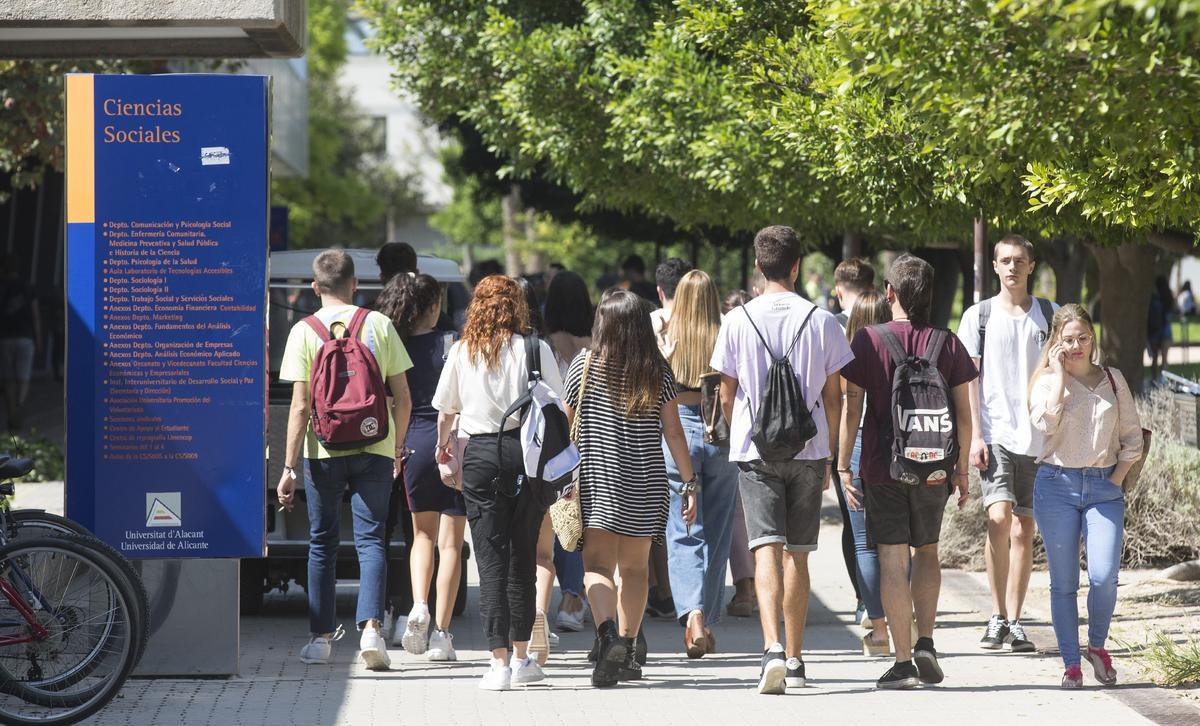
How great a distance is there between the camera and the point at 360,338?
7.37 m

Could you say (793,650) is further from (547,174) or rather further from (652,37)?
(547,174)

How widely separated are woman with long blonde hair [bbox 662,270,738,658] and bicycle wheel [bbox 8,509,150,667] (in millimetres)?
2770

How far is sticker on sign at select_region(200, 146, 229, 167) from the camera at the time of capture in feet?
22.8

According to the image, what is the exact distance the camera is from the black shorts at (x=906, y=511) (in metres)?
6.92

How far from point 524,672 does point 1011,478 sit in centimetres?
266

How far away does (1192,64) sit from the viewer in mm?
4875

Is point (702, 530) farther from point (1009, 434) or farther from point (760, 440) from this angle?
point (1009, 434)

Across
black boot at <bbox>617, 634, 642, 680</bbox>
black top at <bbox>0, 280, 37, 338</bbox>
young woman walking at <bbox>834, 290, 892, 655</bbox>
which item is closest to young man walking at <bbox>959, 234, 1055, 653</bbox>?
young woman walking at <bbox>834, 290, 892, 655</bbox>

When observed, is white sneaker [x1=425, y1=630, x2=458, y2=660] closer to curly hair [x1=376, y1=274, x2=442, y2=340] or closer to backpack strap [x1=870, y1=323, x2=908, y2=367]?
curly hair [x1=376, y1=274, x2=442, y2=340]

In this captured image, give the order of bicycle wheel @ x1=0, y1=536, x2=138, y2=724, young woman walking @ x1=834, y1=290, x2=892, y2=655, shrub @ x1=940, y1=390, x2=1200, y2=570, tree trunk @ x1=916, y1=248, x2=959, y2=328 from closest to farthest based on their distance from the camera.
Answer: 1. bicycle wheel @ x1=0, y1=536, x2=138, y2=724
2. young woman walking @ x1=834, y1=290, x2=892, y2=655
3. shrub @ x1=940, y1=390, x2=1200, y2=570
4. tree trunk @ x1=916, y1=248, x2=959, y2=328

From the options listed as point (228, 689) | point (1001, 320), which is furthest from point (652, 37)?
point (228, 689)

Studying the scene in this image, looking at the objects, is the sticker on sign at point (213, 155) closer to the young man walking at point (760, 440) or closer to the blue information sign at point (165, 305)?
the blue information sign at point (165, 305)

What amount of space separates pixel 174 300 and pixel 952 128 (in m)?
3.53

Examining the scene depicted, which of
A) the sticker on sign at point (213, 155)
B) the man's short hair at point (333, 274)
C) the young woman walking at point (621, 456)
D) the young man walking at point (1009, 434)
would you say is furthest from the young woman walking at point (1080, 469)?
the sticker on sign at point (213, 155)
